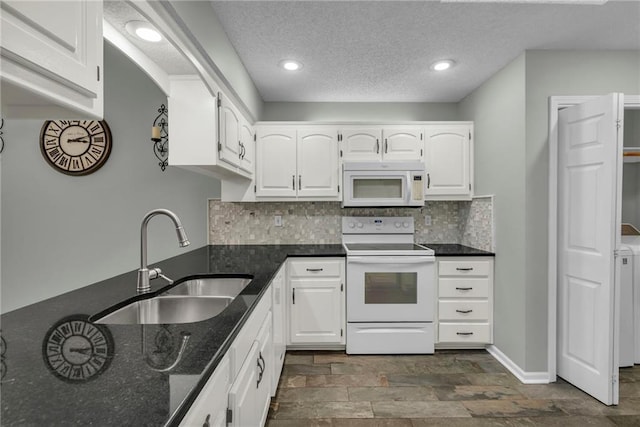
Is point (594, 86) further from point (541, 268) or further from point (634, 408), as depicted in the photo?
point (634, 408)

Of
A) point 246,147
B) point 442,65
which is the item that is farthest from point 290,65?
point 442,65

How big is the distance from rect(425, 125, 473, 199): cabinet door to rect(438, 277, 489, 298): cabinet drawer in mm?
807

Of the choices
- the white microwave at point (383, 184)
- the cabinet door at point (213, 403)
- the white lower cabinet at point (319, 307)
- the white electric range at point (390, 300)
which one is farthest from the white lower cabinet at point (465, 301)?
the cabinet door at point (213, 403)

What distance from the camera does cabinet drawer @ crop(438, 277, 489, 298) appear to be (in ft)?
9.16

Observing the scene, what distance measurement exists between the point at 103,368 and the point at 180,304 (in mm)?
821

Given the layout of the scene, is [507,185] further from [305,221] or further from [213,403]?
[213,403]

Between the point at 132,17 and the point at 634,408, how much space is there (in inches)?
137

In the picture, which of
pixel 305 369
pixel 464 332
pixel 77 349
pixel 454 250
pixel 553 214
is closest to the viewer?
pixel 77 349

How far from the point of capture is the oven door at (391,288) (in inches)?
108

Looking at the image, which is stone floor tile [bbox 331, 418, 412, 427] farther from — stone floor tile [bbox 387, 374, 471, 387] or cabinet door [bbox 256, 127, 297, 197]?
cabinet door [bbox 256, 127, 297, 197]

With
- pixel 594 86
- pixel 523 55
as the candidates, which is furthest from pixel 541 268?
pixel 523 55

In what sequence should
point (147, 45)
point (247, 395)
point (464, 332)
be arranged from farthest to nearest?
point (464, 332)
point (147, 45)
point (247, 395)

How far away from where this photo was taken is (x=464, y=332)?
110 inches

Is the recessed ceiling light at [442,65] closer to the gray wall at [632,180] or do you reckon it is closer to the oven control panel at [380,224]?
the oven control panel at [380,224]
